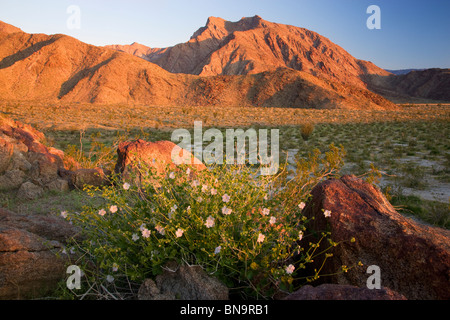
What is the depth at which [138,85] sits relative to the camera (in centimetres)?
4938

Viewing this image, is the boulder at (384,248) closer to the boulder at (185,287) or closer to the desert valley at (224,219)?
the desert valley at (224,219)

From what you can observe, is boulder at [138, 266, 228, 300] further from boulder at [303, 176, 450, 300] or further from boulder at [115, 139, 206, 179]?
boulder at [115, 139, 206, 179]

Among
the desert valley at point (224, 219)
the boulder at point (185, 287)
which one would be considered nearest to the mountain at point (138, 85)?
the desert valley at point (224, 219)

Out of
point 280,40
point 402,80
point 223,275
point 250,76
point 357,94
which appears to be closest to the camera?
point 223,275

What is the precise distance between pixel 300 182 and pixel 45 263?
2515mm

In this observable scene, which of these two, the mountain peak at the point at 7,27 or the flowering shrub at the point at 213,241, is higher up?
the mountain peak at the point at 7,27

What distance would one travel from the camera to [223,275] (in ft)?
7.39

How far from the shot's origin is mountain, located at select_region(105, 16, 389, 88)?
73750mm

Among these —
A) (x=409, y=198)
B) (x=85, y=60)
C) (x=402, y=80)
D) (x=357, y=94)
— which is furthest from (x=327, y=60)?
(x=409, y=198)

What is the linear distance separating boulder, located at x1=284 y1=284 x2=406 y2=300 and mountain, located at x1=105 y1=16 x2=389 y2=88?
68.4 metres

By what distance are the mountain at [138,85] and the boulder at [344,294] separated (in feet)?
143

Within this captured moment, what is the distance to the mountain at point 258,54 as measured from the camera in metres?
73.8
